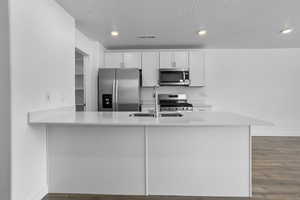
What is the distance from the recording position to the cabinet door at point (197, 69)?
203 inches

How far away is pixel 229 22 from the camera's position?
11.7 ft

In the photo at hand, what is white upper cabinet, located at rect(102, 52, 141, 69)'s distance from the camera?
518cm

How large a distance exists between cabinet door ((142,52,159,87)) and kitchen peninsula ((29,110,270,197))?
2789 millimetres

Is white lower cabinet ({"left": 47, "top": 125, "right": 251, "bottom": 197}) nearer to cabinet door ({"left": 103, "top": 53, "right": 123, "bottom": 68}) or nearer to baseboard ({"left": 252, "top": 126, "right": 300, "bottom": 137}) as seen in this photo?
cabinet door ({"left": 103, "top": 53, "right": 123, "bottom": 68})

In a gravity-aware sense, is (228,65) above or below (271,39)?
below

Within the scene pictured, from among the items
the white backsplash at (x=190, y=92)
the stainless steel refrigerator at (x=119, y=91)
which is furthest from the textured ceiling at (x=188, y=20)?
the white backsplash at (x=190, y=92)

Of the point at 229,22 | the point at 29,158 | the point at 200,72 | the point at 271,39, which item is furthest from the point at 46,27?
the point at 271,39

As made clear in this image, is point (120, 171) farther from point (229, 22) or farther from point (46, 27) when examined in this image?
point (229, 22)

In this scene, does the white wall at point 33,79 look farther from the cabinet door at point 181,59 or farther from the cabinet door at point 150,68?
the cabinet door at point 181,59

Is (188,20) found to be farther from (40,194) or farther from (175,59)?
(40,194)

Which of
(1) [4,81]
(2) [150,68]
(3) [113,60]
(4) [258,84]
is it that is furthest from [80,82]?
(4) [258,84]

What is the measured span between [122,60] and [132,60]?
0.77ft

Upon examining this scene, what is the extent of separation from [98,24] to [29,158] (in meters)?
2.33

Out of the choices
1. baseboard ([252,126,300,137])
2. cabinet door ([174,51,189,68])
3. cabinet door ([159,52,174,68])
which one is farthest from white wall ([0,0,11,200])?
baseboard ([252,126,300,137])
